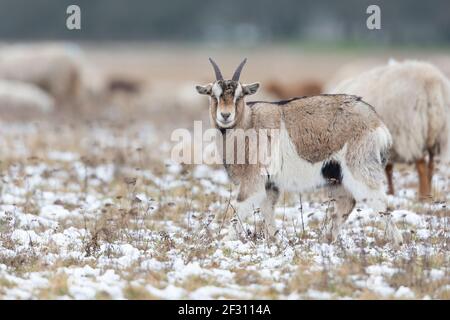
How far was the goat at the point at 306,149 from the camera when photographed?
24.9 ft

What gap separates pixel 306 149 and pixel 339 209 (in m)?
0.68

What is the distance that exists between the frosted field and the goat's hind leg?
0.14 m

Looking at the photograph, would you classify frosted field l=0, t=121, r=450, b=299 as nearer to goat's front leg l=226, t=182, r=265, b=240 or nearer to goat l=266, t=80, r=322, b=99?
goat's front leg l=226, t=182, r=265, b=240

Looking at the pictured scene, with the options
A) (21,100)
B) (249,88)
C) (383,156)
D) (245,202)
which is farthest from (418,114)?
(21,100)

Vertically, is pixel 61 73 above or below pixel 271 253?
above

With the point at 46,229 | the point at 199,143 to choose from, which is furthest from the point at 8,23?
the point at 46,229

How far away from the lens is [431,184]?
33.5 ft

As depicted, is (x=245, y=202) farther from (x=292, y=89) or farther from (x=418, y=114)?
(x=292, y=89)

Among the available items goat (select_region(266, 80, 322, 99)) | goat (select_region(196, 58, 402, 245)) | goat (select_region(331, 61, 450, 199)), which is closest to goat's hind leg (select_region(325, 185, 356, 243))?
goat (select_region(196, 58, 402, 245))

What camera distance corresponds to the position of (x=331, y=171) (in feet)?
25.3

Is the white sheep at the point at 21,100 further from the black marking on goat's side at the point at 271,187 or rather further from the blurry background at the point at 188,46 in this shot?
the black marking on goat's side at the point at 271,187

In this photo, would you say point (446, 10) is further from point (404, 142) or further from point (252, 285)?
point (252, 285)

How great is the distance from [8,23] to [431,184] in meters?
64.1
